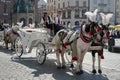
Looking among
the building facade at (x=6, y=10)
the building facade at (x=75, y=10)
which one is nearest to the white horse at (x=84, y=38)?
the building facade at (x=75, y=10)

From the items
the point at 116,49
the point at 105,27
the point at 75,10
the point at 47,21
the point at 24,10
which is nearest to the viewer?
the point at 105,27

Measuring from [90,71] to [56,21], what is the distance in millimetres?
3045

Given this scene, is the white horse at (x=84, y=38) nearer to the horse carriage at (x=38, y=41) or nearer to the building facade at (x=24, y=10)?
the horse carriage at (x=38, y=41)

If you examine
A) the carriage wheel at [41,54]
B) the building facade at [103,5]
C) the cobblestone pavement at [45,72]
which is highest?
the building facade at [103,5]

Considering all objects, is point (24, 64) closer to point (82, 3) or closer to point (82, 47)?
point (82, 47)

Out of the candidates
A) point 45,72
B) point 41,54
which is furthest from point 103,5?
point 45,72

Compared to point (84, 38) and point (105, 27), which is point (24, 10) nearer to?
point (105, 27)

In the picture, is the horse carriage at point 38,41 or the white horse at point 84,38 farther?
the horse carriage at point 38,41

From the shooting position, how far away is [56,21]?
14523mm

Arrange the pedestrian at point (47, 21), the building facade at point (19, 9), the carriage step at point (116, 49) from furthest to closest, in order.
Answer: the building facade at point (19, 9), the carriage step at point (116, 49), the pedestrian at point (47, 21)

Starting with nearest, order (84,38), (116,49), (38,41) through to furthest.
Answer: (84,38) → (38,41) → (116,49)

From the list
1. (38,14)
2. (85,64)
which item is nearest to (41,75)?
(85,64)

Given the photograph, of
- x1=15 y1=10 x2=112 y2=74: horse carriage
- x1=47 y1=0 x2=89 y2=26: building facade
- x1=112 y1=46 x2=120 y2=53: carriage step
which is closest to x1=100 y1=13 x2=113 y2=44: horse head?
x1=15 y1=10 x2=112 y2=74: horse carriage

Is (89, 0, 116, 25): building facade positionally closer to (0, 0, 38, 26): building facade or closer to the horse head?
(0, 0, 38, 26): building facade
